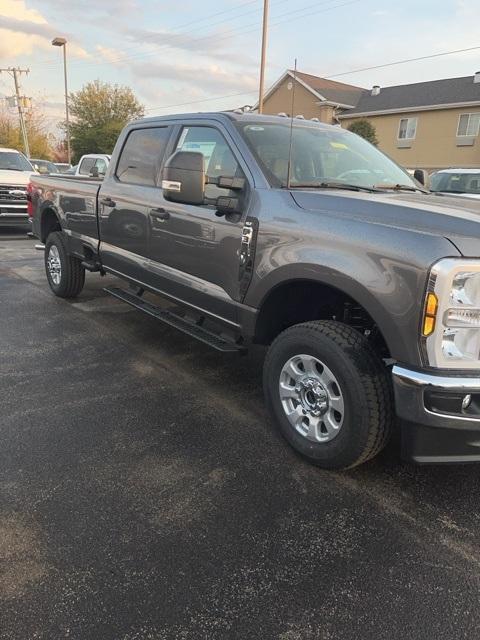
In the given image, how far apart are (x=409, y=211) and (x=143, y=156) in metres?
2.87

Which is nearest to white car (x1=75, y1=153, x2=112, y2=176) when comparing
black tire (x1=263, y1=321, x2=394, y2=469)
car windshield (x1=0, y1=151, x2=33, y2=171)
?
car windshield (x1=0, y1=151, x2=33, y2=171)

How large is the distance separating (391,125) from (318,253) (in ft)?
115

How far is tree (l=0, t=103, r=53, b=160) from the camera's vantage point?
51656 mm

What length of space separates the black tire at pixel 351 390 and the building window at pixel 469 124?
32566 mm

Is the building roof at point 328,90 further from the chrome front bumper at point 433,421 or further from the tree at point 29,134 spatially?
the chrome front bumper at point 433,421

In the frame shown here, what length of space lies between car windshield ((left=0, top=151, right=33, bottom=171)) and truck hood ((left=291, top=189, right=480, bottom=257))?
11.7 m

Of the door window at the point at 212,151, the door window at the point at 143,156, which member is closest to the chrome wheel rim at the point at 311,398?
the door window at the point at 212,151

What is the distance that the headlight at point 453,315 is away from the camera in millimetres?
2223

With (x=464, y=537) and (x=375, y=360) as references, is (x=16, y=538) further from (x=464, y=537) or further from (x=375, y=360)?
(x=464, y=537)

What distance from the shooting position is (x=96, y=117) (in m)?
40.0

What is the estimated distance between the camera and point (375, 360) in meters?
2.67

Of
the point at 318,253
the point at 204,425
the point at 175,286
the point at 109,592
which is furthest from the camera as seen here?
the point at 175,286

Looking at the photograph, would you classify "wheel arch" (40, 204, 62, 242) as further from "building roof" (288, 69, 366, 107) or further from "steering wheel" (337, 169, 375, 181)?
"building roof" (288, 69, 366, 107)

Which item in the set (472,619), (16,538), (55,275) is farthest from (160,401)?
(55,275)
